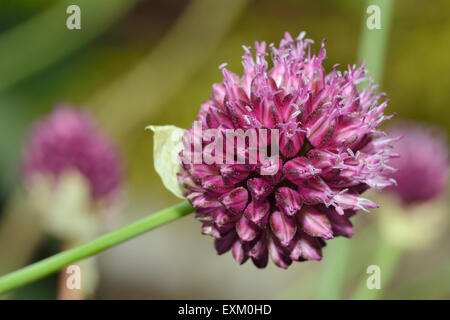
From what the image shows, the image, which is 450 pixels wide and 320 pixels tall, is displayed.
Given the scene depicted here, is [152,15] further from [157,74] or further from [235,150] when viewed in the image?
[235,150]

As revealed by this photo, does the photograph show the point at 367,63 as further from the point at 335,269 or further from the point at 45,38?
the point at 45,38

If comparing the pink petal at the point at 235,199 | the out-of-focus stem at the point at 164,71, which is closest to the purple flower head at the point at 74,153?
the pink petal at the point at 235,199

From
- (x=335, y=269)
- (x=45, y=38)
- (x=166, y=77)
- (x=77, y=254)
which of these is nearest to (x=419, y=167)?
(x=335, y=269)

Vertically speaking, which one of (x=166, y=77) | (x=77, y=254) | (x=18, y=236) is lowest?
(x=77, y=254)

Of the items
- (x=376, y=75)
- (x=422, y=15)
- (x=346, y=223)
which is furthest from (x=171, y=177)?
(x=422, y=15)

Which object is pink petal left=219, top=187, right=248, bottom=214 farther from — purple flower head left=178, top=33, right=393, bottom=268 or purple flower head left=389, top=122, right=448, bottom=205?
purple flower head left=389, top=122, right=448, bottom=205
